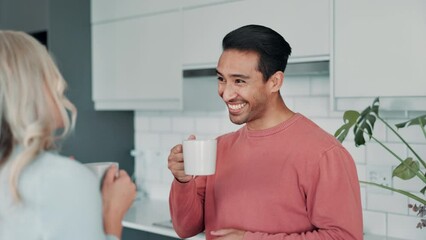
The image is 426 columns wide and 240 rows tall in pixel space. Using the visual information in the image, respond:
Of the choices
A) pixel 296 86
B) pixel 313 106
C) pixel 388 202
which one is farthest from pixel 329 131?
pixel 388 202

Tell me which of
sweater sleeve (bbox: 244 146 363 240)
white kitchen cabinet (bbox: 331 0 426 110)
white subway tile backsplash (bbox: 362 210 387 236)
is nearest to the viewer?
sweater sleeve (bbox: 244 146 363 240)

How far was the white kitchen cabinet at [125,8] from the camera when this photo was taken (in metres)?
2.79

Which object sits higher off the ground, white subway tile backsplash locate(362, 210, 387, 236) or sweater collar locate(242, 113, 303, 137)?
sweater collar locate(242, 113, 303, 137)

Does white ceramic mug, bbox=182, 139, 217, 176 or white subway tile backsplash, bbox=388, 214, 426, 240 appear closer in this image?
white ceramic mug, bbox=182, 139, 217, 176

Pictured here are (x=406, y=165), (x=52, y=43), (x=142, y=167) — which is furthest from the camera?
(x=142, y=167)

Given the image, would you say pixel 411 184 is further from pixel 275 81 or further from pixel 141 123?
pixel 141 123

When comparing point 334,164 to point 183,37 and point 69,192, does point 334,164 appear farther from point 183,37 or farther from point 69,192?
point 183,37

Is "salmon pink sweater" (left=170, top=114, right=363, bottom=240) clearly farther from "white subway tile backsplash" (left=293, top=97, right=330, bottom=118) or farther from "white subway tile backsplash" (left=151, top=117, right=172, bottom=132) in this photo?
"white subway tile backsplash" (left=151, top=117, right=172, bottom=132)

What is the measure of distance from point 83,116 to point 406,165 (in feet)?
6.48

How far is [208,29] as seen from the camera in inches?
101

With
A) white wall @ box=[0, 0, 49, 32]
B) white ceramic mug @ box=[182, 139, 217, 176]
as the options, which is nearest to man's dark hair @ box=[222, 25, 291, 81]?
white ceramic mug @ box=[182, 139, 217, 176]

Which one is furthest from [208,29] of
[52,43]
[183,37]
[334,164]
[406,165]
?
[334,164]

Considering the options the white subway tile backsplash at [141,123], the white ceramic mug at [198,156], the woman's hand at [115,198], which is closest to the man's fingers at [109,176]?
the woman's hand at [115,198]

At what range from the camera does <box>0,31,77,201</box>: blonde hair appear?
893 millimetres
